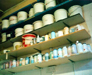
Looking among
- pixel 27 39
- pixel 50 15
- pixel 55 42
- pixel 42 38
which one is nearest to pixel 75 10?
pixel 50 15

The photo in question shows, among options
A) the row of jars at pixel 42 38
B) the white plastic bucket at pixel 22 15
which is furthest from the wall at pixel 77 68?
the white plastic bucket at pixel 22 15

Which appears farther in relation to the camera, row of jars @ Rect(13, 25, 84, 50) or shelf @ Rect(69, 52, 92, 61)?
row of jars @ Rect(13, 25, 84, 50)

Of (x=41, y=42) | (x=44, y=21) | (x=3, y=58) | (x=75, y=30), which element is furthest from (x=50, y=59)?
(x=3, y=58)

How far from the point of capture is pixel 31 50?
2.43 meters

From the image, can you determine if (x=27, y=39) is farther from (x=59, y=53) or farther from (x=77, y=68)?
(x=77, y=68)

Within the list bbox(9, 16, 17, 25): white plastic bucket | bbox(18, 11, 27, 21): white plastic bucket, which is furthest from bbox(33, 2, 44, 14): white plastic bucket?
bbox(9, 16, 17, 25): white plastic bucket

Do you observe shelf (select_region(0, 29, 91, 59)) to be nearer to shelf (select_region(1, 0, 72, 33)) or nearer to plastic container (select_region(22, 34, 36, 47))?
plastic container (select_region(22, 34, 36, 47))

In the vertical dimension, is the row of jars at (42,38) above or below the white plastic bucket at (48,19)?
below

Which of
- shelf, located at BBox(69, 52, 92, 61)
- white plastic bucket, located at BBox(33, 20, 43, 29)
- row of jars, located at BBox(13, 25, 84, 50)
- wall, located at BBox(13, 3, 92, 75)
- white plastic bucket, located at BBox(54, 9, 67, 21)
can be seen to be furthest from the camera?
white plastic bucket, located at BBox(33, 20, 43, 29)

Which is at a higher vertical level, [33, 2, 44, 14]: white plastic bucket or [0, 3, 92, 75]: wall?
[33, 2, 44, 14]: white plastic bucket

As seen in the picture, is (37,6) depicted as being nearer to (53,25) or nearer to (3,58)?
(53,25)

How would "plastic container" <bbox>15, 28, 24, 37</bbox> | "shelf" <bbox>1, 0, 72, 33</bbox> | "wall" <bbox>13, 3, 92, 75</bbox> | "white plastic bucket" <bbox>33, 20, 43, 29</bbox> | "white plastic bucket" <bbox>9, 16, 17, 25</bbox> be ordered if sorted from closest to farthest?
"wall" <bbox>13, 3, 92, 75</bbox>, "shelf" <bbox>1, 0, 72, 33</bbox>, "white plastic bucket" <bbox>33, 20, 43, 29</bbox>, "plastic container" <bbox>15, 28, 24, 37</bbox>, "white plastic bucket" <bbox>9, 16, 17, 25</bbox>

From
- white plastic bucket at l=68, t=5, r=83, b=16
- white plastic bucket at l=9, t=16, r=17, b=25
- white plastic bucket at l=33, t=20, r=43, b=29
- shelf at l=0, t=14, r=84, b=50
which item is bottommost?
shelf at l=0, t=14, r=84, b=50

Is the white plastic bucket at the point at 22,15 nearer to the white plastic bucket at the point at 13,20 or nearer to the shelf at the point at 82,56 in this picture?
the white plastic bucket at the point at 13,20
